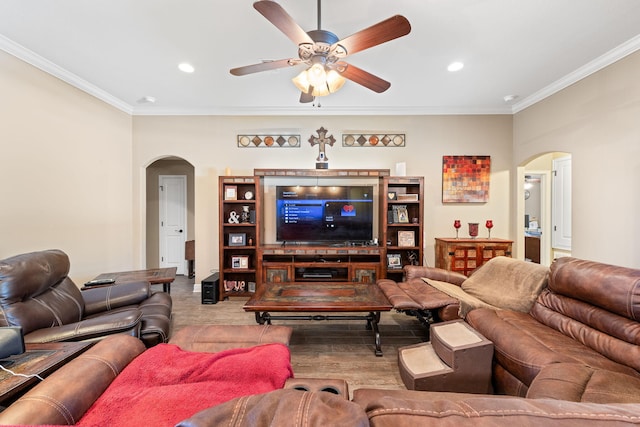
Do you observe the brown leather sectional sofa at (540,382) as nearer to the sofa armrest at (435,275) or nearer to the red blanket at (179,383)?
the red blanket at (179,383)

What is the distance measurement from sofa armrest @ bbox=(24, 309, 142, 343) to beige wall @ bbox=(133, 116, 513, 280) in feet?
8.45

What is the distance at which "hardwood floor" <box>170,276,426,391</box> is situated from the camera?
2.20 m

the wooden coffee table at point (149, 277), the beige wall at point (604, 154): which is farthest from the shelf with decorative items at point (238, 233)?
the beige wall at point (604, 154)

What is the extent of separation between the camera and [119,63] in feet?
9.70

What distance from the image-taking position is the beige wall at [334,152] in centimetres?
434

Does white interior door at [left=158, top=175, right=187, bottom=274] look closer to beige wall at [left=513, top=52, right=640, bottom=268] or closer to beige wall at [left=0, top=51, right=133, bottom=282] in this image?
beige wall at [left=0, top=51, right=133, bottom=282]

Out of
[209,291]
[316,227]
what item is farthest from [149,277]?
[316,227]

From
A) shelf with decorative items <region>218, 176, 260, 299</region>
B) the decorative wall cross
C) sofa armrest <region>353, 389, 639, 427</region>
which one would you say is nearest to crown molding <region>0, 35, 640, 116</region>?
the decorative wall cross

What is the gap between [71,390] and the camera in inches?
37.5

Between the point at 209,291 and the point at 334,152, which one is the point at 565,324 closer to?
the point at 334,152

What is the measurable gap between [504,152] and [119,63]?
5.44 meters

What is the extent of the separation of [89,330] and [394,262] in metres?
3.62

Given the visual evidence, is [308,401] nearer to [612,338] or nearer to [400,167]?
[612,338]

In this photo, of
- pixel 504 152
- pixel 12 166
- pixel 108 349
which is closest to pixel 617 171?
pixel 504 152
